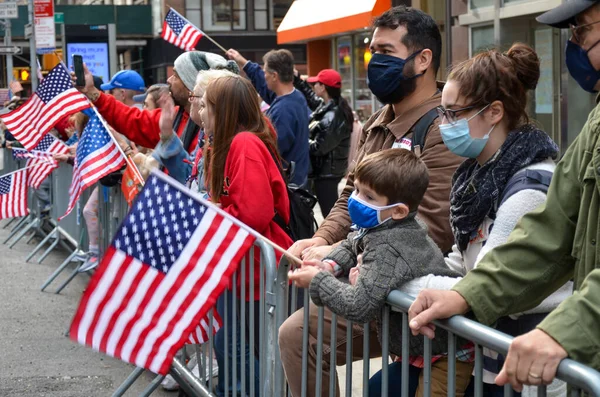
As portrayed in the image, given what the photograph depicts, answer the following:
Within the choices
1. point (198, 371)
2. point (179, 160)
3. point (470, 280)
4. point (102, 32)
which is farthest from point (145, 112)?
point (102, 32)

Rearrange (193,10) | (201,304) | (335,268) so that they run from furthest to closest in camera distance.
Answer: (193,10) → (201,304) → (335,268)

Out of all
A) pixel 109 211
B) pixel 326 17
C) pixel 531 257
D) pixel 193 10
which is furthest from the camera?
pixel 193 10

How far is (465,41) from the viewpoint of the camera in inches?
488

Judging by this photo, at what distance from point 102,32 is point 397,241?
4519 cm

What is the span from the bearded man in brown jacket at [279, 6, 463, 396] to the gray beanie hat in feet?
8.26

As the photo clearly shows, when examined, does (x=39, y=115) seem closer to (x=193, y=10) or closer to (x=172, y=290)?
(x=172, y=290)

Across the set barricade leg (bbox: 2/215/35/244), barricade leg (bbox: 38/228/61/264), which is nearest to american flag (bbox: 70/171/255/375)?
barricade leg (bbox: 38/228/61/264)

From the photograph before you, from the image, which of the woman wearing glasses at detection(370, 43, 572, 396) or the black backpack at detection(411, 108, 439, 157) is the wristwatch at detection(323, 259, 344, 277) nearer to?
the woman wearing glasses at detection(370, 43, 572, 396)

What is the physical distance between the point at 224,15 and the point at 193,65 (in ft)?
138

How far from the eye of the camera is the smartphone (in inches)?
302

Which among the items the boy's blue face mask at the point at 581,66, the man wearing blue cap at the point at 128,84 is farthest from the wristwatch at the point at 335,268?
the man wearing blue cap at the point at 128,84

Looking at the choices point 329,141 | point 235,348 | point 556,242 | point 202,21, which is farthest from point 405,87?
point 202,21

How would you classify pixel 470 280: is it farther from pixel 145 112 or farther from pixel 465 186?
pixel 145 112

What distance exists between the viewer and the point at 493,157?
133 inches
